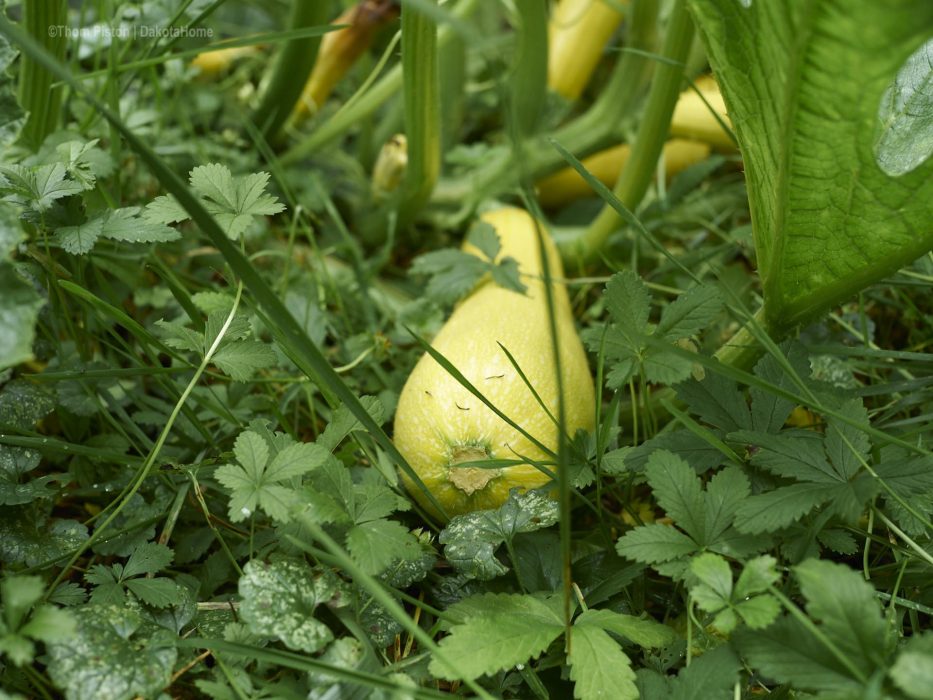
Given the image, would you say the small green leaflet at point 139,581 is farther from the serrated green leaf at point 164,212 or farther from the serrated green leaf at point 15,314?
the serrated green leaf at point 164,212

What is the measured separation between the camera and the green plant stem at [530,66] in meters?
1.57

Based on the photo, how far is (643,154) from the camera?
4.61 feet

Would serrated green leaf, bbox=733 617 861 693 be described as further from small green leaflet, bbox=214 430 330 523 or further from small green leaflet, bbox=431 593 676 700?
small green leaflet, bbox=214 430 330 523

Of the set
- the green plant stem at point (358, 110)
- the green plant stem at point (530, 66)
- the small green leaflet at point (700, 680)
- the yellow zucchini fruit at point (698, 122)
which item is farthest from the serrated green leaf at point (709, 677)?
the yellow zucchini fruit at point (698, 122)

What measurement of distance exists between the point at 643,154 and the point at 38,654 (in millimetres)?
1100

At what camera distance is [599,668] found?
79 centimetres

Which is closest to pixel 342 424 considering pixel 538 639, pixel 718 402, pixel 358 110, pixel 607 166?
pixel 538 639

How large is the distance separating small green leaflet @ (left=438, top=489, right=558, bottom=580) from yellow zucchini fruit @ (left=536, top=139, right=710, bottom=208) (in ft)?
3.34

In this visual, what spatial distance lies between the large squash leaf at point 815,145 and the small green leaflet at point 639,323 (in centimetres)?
12

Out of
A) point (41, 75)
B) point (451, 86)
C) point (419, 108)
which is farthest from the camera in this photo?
point (451, 86)

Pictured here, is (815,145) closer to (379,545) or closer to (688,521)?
(688,521)

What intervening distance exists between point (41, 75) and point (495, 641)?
1.00m

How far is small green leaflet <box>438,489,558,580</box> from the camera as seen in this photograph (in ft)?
3.01

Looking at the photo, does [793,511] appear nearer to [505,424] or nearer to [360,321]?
[505,424]
